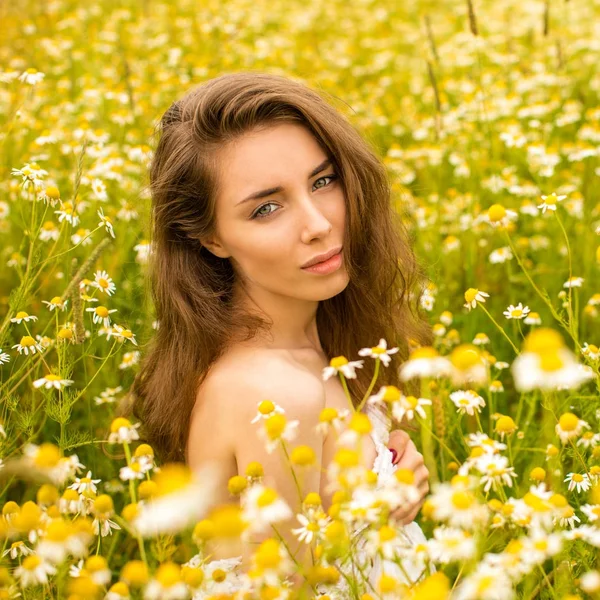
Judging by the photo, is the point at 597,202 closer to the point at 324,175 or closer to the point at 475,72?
the point at 475,72

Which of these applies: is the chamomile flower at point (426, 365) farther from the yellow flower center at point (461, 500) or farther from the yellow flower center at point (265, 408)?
the yellow flower center at point (265, 408)

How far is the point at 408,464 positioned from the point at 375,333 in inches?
19.2

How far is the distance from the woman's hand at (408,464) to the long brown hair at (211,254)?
213 mm

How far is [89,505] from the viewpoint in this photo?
1.54m

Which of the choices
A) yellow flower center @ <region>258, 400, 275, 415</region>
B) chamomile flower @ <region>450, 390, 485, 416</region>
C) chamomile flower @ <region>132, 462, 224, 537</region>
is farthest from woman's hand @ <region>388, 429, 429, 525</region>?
chamomile flower @ <region>132, 462, 224, 537</region>

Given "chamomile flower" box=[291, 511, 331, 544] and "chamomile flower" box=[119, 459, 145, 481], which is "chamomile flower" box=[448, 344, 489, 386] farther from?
"chamomile flower" box=[119, 459, 145, 481]

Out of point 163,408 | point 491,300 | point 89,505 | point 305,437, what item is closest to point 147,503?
point 89,505

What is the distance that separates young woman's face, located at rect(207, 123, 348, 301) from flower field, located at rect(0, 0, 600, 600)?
329 millimetres

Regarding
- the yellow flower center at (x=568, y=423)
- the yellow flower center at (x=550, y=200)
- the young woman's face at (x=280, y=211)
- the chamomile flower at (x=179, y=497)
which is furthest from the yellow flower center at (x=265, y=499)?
the yellow flower center at (x=550, y=200)

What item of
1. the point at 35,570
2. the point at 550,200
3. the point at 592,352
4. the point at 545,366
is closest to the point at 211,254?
the point at 550,200

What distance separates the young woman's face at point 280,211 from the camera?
1819 millimetres

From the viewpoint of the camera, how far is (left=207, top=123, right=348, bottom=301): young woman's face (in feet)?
5.97

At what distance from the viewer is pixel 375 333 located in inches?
91.6

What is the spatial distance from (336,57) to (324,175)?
423cm
